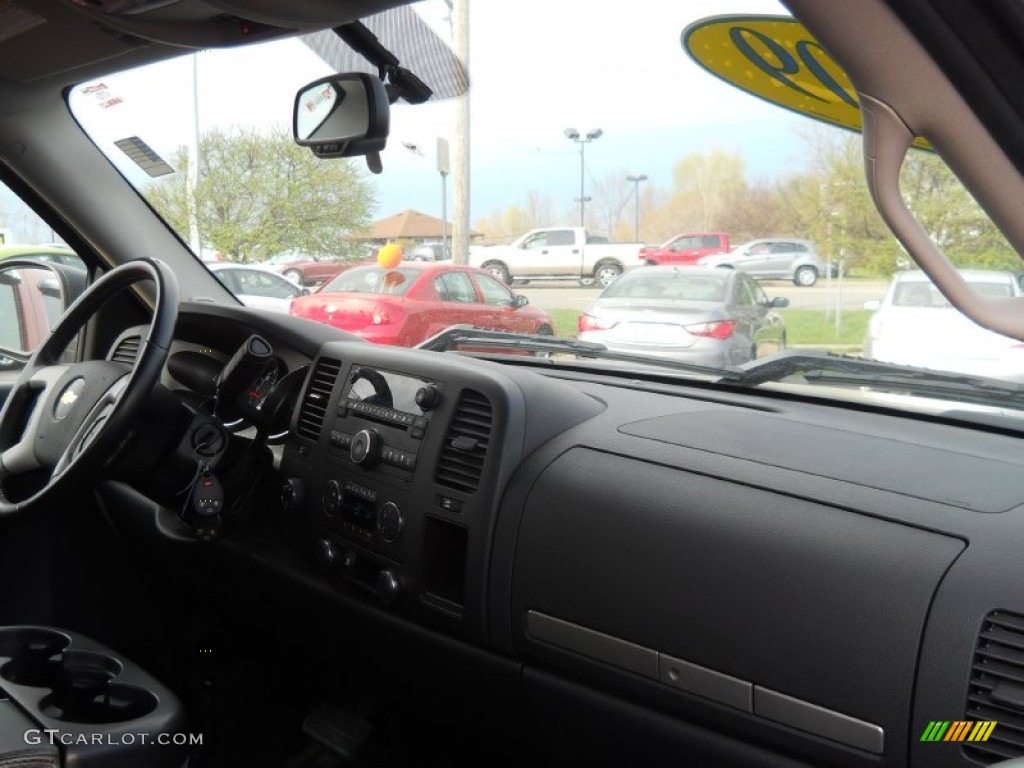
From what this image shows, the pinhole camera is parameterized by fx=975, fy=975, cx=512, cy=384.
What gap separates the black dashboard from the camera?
158 centimetres

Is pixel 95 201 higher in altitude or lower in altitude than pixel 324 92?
lower

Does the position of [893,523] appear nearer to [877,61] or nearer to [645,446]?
[645,446]

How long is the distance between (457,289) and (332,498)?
3.91 ft

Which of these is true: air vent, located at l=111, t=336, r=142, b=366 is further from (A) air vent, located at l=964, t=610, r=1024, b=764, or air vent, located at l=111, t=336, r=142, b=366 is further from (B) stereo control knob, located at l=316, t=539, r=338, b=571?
(A) air vent, located at l=964, t=610, r=1024, b=764

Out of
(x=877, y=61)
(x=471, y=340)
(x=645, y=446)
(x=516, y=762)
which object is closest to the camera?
(x=877, y=61)

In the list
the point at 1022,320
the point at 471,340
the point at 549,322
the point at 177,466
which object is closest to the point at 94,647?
the point at 177,466

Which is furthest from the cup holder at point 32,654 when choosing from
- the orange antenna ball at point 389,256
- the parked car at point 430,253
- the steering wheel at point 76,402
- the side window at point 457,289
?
the parked car at point 430,253

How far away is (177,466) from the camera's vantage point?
263 centimetres

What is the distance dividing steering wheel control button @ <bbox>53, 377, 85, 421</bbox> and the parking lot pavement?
4.93ft

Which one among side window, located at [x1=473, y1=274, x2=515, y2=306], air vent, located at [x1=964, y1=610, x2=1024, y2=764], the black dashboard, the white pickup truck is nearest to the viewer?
air vent, located at [x1=964, y1=610, x2=1024, y2=764]

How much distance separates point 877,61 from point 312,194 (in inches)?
115

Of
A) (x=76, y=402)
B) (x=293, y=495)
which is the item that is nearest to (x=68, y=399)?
(x=76, y=402)

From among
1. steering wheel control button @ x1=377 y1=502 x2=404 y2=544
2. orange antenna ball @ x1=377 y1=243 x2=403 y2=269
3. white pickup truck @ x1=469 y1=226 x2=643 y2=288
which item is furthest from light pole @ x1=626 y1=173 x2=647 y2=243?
steering wheel control button @ x1=377 y1=502 x2=404 y2=544

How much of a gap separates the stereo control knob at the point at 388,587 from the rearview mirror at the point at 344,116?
1054 millimetres
